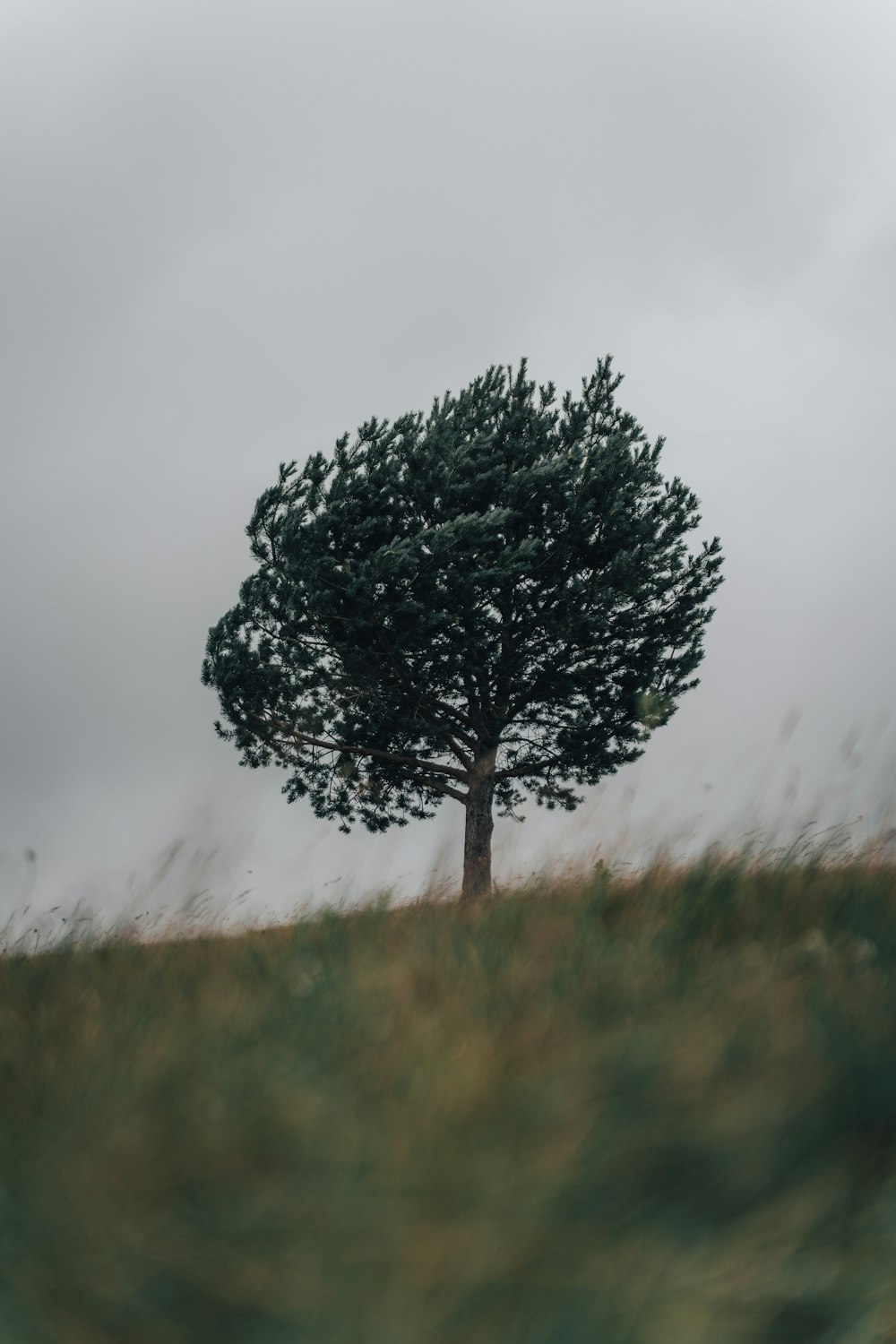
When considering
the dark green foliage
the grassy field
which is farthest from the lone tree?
the grassy field

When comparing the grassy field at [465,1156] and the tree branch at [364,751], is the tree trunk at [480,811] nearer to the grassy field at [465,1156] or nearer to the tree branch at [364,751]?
the tree branch at [364,751]

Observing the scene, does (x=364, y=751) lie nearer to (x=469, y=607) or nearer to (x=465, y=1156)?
(x=469, y=607)

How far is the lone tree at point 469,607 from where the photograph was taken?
1600 centimetres

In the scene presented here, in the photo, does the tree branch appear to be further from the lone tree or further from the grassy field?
the grassy field

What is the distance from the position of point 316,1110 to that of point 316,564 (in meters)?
14.0

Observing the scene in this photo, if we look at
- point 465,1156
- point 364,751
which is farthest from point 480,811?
point 465,1156

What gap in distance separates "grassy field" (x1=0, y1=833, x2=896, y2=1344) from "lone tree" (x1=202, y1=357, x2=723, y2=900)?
13046 mm

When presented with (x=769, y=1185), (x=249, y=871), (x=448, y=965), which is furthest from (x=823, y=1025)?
(x=249, y=871)

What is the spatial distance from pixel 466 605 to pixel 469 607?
7 cm

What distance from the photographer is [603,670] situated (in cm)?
1722

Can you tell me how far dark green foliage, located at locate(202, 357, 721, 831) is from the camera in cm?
1599

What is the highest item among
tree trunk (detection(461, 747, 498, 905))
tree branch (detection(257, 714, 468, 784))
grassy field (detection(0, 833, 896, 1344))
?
tree branch (detection(257, 714, 468, 784))

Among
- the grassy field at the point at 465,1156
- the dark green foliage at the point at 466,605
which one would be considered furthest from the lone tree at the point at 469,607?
the grassy field at the point at 465,1156

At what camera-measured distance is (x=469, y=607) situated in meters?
16.1
